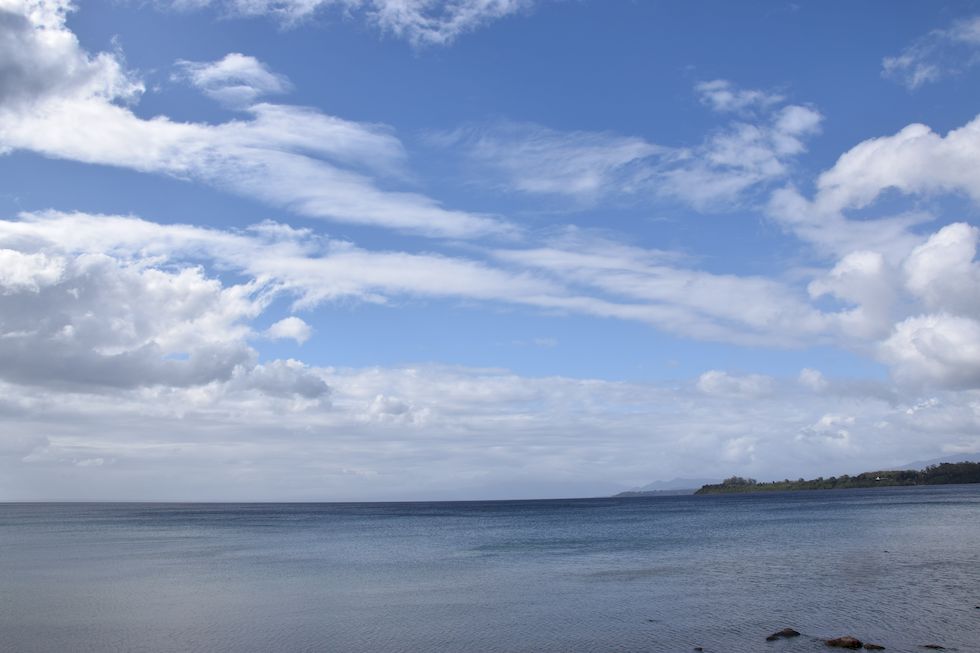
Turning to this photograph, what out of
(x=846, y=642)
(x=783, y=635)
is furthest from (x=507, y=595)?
(x=846, y=642)

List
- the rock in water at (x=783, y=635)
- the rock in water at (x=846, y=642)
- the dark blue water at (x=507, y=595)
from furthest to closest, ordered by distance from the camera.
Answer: the dark blue water at (x=507, y=595), the rock in water at (x=783, y=635), the rock in water at (x=846, y=642)

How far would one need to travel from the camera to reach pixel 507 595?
144 feet

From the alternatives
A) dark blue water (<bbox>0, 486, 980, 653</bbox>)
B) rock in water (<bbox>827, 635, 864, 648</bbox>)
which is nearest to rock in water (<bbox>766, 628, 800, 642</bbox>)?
dark blue water (<bbox>0, 486, 980, 653</bbox>)

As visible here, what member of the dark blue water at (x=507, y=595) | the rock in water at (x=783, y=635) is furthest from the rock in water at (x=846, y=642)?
the rock in water at (x=783, y=635)

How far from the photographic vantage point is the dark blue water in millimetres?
32562

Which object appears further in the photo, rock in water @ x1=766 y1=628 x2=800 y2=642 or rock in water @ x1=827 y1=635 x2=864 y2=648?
rock in water @ x1=766 y1=628 x2=800 y2=642

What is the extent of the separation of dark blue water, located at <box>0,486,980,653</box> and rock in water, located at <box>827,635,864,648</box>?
663mm

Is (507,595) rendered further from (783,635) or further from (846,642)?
(846,642)

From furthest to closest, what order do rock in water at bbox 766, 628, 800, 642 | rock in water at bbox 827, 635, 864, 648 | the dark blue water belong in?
the dark blue water, rock in water at bbox 766, 628, 800, 642, rock in water at bbox 827, 635, 864, 648

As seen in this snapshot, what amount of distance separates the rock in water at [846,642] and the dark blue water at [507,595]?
0.66 meters

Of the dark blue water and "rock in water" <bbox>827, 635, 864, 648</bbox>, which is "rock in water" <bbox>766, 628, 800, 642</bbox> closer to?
the dark blue water

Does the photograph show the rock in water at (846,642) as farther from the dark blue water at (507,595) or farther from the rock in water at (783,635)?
the rock in water at (783,635)

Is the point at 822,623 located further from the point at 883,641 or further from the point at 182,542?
the point at 182,542

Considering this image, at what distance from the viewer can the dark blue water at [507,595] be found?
32562 millimetres
